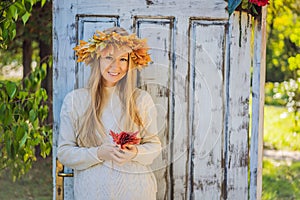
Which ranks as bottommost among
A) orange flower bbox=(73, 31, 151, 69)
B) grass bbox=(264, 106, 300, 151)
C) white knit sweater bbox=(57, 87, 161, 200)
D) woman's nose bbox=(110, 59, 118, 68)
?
grass bbox=(264, 106, 300, 151)

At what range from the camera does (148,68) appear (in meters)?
3.56

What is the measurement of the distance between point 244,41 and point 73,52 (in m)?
0.99

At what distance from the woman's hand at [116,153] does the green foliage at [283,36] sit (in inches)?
104

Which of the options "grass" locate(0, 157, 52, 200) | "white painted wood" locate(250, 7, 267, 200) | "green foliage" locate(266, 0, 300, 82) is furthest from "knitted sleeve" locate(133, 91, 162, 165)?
"grass" locate(0, 157, 52, 200)

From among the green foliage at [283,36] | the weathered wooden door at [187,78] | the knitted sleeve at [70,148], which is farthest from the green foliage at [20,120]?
the green foliage at [283,36]

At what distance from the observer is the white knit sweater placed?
3232 mm

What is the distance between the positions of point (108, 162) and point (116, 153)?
0.31 feet

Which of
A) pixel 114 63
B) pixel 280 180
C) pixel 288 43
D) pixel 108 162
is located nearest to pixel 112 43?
pixel 114 63

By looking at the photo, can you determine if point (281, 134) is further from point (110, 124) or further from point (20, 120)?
point (110, 124)

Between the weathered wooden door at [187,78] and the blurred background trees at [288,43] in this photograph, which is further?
the blurred background trees at [288,43]

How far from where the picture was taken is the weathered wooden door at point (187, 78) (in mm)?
3559

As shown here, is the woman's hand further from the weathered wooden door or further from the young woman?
the weathered wooden door

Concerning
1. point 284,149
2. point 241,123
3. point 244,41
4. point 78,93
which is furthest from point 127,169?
point 284,149

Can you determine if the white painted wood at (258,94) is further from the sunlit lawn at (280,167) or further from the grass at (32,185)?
the grass at (32,185)
